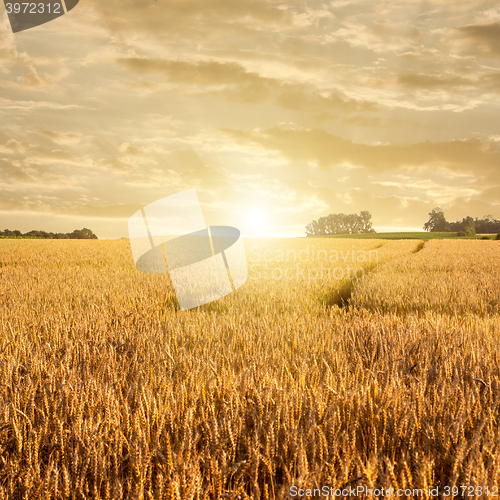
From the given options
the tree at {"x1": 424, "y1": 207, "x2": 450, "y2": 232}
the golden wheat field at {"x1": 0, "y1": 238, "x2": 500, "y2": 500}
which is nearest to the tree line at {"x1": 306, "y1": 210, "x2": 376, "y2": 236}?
the tree at {"x1": 424, "y1": 207, "x2": 450, "y2": 232}

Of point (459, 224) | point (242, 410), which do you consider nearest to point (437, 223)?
point (459, 224)

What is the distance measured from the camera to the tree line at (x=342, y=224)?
4289 inches

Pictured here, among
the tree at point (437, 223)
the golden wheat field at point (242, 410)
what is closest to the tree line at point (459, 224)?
the tree at point (437, 223)

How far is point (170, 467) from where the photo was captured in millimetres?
1296

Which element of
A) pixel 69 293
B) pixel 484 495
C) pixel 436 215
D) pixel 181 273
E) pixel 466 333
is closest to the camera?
pixel 484 495

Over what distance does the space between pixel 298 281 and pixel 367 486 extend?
233 inches

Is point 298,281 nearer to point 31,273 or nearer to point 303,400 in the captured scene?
point 303,400

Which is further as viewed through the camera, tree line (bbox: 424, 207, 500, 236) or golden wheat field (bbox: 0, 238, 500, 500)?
tree line (bbox: 424, 207, 500, 236)

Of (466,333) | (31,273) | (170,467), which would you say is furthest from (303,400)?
(31,273)

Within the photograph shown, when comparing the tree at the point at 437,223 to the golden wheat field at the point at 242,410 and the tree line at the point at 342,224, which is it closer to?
the tree line at the point at 342,224

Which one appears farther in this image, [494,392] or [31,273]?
[31,273]

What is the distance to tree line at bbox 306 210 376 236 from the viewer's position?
357 feet

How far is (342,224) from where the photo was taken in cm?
11062

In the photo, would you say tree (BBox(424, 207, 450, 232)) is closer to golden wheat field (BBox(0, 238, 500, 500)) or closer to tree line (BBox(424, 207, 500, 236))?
tree line (BBox(424, 207, 500, 236))
